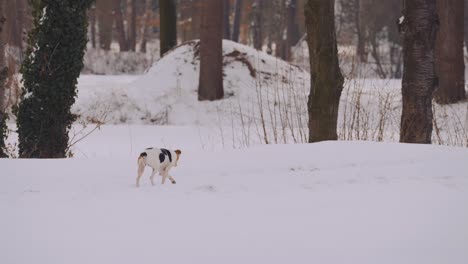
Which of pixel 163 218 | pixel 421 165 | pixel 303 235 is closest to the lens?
pixel 303 235

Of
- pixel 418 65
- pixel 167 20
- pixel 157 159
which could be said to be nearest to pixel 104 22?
pixel 167 20

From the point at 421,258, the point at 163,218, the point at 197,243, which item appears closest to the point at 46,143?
the point at 163,218

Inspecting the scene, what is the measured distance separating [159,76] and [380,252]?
11393 millimetres

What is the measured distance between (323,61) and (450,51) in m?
7.45

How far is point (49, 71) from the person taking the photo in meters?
7.03

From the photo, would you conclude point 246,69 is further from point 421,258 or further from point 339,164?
point 421,258

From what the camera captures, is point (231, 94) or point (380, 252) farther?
point (231, 94)

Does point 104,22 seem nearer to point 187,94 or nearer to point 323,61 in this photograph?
point 187,94

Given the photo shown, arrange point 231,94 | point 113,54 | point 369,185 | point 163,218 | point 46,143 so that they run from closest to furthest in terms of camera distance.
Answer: point 163,218, point 369,185, point 46,143, point 231,94, point 113,54

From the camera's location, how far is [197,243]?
371 centimetres

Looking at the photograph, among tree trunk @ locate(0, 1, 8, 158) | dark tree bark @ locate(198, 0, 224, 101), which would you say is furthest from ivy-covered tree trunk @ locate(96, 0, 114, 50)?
tree trunk @ locate(0, 1, 8, 158)

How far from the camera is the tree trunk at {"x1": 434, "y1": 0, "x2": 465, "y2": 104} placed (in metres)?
13.2

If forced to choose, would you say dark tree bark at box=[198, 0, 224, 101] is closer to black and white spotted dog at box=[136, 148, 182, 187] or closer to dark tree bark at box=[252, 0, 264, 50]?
black and white spotted dog at box=[136, 148, 182, 187]

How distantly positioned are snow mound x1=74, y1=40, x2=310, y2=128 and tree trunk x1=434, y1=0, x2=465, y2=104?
3283mm
